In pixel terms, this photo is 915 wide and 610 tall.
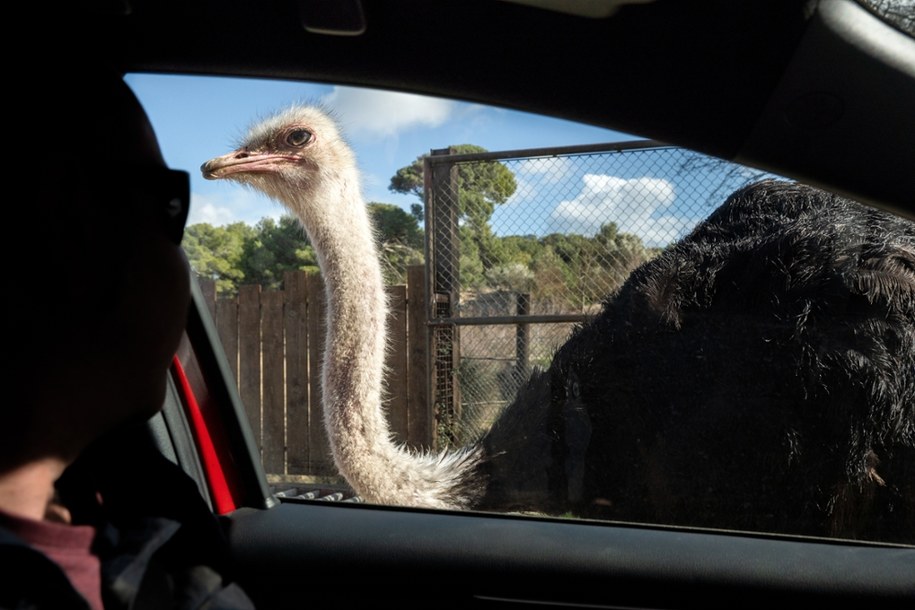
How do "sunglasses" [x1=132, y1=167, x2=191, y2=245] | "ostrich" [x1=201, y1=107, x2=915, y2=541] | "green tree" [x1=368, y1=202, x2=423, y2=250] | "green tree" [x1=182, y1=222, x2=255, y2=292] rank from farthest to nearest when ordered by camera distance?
1. "green tree" [x1=368, y1=202, x2=423, y2=250]
2. "green tree" [x1=182, y1=222, x2=255, y2=292]
3. "ostrich" [x1=201, y1=107, x2=915, y2=541]
4. "sunglasses" [x1=132, y1=167, x2=191, y2=245]

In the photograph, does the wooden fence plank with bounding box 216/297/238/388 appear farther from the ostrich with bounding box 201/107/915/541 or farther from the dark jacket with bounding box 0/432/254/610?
the dark jacket with bounding box 0/432/254/610

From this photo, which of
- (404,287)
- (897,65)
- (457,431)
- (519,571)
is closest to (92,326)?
(897,65)

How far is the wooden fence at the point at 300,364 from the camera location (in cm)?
298

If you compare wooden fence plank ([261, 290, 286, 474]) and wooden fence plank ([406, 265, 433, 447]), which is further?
wooden fence plank ([406, 265, 433, 447])

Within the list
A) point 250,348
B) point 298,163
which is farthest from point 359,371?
point 298,163

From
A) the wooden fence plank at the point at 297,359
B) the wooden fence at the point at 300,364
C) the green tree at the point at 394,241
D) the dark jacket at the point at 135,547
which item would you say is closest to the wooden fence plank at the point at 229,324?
the wooden fence at the point at 300,364

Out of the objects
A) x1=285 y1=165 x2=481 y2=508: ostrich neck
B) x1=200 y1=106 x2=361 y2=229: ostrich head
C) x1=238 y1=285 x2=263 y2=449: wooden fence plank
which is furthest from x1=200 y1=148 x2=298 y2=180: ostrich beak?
x1=238 y1=285 x2=263 y2=449: wooden fence plank

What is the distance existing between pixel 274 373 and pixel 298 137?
0.92 metres

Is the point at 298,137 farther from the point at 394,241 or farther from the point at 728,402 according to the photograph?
the point at 728,402

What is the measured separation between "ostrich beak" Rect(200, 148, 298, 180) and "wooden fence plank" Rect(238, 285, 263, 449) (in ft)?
1.66

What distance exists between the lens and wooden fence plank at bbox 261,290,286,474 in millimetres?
3047

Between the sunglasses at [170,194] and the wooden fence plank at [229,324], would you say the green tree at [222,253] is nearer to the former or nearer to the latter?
the wooden fence plank at [229,324]

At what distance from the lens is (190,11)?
160 cm

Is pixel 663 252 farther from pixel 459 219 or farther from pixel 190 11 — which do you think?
pixel 190 11
